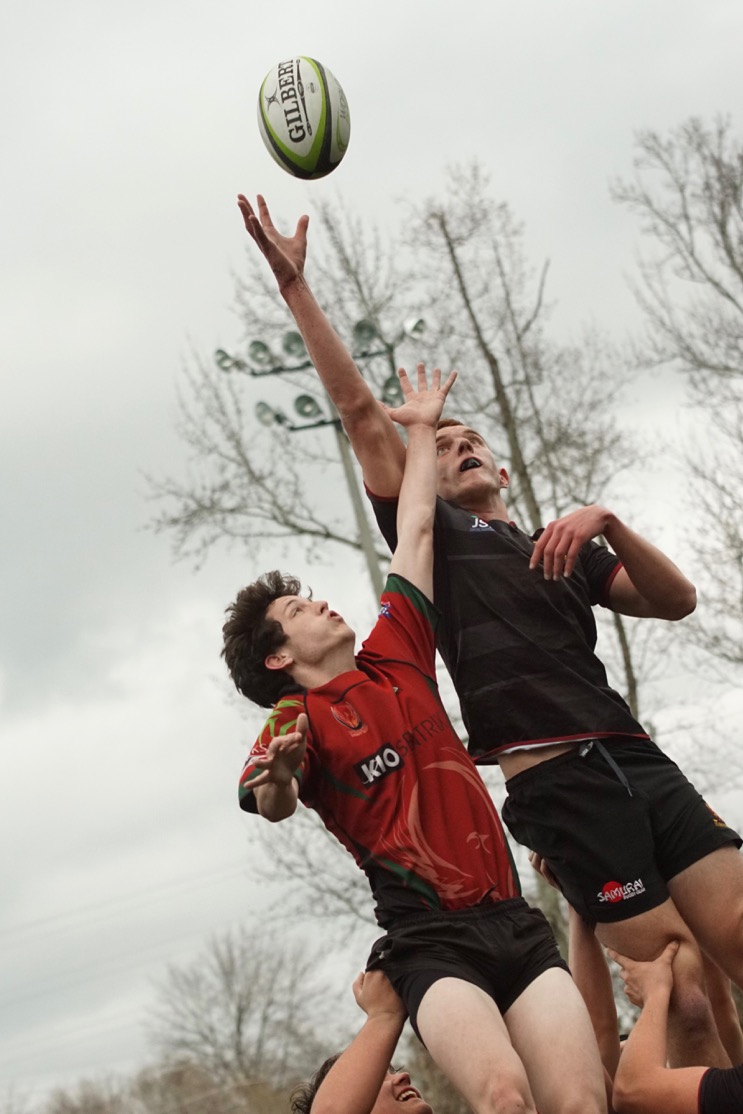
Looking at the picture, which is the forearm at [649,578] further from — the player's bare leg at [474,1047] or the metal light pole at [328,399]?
the metal light pole at [328,399]

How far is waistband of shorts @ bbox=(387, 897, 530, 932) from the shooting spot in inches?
158

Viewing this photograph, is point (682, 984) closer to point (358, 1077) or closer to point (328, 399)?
point (358, 1077)

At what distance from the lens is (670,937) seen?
420 centimetres

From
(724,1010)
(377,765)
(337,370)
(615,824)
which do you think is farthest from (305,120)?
(724,1010)

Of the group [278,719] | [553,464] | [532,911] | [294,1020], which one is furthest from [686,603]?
[294,1020]

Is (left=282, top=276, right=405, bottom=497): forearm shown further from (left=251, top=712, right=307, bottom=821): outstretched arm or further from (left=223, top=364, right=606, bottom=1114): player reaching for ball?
(left=251, top=712, right=307, bottom=821): outstretched arm

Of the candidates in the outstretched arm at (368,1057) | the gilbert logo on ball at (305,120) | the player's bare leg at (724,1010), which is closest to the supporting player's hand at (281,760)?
the outstretched arm at (368,1057)

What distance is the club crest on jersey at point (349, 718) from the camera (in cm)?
427

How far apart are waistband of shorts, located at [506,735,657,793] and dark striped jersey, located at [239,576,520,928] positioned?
0.71 feet

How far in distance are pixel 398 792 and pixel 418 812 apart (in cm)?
9

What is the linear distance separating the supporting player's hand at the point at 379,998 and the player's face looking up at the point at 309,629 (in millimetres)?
1089

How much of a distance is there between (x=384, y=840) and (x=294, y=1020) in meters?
33.2

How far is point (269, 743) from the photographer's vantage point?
12.9 ft

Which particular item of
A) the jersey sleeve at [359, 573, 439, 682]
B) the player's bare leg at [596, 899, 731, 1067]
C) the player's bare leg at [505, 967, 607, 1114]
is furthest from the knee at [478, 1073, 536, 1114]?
the jersey sleeve at [359, 573, 439, 682]
